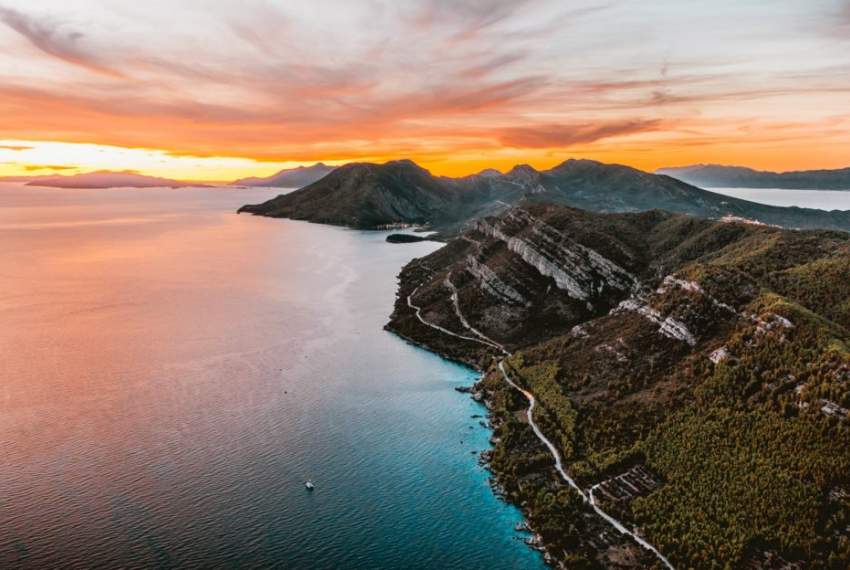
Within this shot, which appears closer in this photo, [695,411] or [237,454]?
Result: [695,411]

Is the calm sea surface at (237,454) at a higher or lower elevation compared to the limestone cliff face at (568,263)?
lower

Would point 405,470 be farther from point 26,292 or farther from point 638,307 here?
point 26,292

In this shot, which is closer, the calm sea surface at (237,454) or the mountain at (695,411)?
the mountain at (695,411)

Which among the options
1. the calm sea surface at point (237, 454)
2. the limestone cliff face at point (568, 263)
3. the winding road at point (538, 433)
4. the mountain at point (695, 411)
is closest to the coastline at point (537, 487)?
the winding road at point (538, 433)

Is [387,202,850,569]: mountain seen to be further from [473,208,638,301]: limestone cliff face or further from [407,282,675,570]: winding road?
[473,208,638,301]: limestone cliff face

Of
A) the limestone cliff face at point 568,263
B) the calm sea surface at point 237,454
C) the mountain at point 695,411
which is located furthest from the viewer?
the limestone cliff face at point 568,263

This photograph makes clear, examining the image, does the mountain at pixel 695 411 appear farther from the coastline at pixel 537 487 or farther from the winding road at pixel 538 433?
the winding road at pixel 538 433

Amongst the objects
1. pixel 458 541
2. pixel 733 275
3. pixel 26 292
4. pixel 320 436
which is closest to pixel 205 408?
pixel 320 436

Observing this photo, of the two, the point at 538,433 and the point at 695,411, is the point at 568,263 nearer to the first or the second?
the point at 538,433

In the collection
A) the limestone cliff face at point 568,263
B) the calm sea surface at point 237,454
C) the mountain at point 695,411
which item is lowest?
the calm sea surface at point 237,454

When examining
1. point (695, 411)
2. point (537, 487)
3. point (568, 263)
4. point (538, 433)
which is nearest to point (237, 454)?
point (537, 487)
